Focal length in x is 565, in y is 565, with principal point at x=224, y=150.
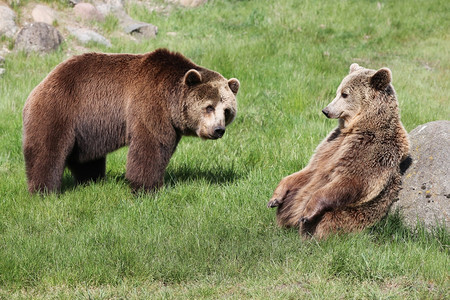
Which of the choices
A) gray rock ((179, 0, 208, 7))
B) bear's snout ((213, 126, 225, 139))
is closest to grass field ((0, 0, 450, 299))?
bear's snout ((213, 126, 225, 139))

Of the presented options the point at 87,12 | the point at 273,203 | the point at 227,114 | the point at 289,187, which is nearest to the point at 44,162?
the point at 227,114

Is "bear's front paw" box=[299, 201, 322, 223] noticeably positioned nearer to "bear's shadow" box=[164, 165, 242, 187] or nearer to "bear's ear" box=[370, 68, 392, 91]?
"bear's ear" box=[370, 68, 392, 91]

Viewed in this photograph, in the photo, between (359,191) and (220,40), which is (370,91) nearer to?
(359,191)

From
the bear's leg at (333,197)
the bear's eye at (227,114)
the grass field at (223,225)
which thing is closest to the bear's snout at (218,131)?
the bear's eye at (227,114)

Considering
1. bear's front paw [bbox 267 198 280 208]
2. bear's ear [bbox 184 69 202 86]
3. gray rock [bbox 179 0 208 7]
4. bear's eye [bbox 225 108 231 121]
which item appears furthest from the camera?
gray rock [bbox 179 0 208 7]

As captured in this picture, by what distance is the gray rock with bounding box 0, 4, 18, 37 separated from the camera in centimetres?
1211

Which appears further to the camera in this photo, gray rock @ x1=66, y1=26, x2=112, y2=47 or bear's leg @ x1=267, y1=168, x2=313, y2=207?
gray rock @ x1=66, y1=26, x2=112, y2=47

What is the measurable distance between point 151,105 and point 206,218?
163 cm

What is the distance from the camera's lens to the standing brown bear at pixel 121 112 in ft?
20.2

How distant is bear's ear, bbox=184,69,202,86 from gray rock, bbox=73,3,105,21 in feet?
27.1

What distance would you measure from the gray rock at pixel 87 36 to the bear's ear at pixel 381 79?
28.7 ft

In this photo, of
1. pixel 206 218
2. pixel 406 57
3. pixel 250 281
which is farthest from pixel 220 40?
pixel 250 281

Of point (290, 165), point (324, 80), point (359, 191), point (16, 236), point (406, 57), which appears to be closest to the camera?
point (359, 191)

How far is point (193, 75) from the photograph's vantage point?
6469 mm
